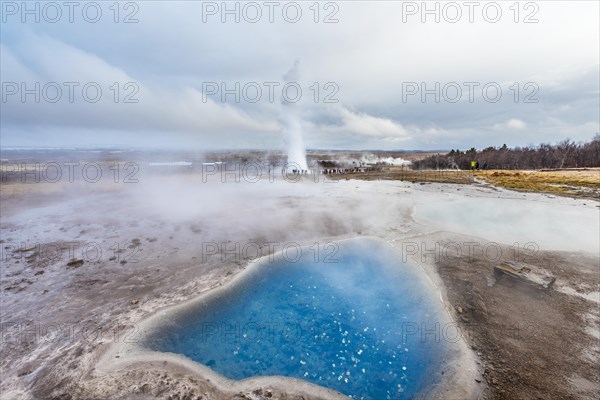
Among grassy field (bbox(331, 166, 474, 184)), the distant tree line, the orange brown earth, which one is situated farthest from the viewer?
the distant tree line

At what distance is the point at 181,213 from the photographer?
695 inches

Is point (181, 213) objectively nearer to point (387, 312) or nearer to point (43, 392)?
point (43, 392)

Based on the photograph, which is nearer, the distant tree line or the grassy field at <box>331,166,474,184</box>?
the grassy field at <box>331,166,474,184</box>

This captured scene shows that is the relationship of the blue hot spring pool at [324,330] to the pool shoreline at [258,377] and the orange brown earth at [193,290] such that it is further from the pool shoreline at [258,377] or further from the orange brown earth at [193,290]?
the orange brown earth at [193,290]

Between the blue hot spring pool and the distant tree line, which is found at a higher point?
the distant tree line

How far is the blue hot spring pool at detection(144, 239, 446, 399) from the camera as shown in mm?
5574

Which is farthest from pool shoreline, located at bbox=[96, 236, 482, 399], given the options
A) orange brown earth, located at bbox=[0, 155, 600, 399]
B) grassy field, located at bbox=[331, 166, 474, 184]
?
grassy field, located at bbox=[331, 166, 474, 184]

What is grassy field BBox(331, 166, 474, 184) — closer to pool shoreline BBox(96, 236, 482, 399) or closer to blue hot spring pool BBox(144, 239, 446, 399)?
blue hot spring pool BBox(144, 239, 446, 399)

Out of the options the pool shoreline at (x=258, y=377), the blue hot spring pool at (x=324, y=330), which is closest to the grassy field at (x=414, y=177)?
the blue hot spring pool at (x=324, y=330)

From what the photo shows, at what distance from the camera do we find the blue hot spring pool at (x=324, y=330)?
18.3ft

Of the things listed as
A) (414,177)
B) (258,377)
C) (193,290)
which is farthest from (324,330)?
(414,177)

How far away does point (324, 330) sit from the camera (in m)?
6.79

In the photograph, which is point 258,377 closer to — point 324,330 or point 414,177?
point 324,330

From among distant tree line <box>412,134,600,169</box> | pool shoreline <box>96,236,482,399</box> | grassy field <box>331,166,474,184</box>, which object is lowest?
pool shoreline <box>96,236,482,399</box>
